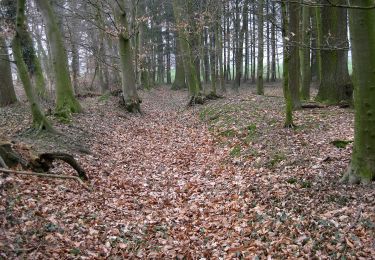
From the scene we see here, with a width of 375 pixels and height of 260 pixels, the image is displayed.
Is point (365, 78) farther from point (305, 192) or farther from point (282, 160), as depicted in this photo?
point (282, 160)

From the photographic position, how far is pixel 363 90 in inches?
240

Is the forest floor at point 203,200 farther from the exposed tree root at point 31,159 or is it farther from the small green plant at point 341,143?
the exposed tree root at point 31,159

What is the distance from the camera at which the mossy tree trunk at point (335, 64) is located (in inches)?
546

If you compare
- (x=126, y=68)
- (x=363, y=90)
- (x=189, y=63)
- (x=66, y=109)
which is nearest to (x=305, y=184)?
(x=363, y=90)

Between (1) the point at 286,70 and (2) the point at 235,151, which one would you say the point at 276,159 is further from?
(1) the point at 286,70

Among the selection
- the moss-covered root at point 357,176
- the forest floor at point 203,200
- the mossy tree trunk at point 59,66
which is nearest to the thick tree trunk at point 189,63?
the mossy tree trunk at point 59,66

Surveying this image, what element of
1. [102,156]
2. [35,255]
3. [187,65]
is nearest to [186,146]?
[102,156]

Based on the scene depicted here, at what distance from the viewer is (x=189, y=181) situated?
29.5ft

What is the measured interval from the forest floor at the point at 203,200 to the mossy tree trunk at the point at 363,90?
379mm

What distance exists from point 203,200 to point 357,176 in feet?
10.1

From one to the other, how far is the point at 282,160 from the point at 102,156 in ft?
17.1

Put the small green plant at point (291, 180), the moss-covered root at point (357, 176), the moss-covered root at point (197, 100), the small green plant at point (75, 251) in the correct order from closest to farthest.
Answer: the small green plant at point (75, 251)
the moss-covered root at point (357, 176)
the small green plant at point (291, 180)
the moss-covered root at point (197, 100)

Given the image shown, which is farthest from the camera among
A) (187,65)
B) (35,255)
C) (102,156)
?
(187,65)

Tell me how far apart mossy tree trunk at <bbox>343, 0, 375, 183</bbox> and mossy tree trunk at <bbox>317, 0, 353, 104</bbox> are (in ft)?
26.5
